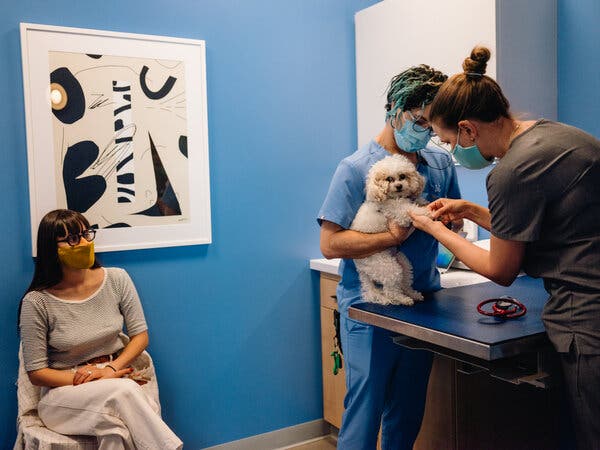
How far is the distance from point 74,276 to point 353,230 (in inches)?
40.7

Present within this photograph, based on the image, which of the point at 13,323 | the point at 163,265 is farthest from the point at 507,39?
the point at 13,323

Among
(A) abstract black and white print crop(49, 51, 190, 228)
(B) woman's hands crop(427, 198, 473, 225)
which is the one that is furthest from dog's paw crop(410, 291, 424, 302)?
(A) abstract black and white print crop(49, 51, 190, 228)

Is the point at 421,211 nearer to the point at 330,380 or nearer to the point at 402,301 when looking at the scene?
the point at 402,301

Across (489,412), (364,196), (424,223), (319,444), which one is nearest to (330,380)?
(319,444)

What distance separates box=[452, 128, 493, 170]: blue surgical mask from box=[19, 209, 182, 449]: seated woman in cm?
125

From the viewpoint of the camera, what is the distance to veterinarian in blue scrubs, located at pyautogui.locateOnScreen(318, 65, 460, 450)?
1758mm

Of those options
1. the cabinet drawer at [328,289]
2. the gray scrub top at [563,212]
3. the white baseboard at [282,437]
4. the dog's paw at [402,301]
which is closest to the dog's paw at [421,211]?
the dog's paw at [402,301]

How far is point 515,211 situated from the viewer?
133cm

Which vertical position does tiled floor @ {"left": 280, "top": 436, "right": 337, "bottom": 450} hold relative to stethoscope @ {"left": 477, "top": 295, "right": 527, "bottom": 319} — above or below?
below

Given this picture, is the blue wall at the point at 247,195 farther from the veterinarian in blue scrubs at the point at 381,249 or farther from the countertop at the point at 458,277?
the veterinarian in blue scrubs at the point at 381,249

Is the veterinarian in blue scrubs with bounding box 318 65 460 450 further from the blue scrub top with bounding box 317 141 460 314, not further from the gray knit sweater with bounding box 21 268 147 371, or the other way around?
the gray knit sweater with bounding box 21 268 147 371

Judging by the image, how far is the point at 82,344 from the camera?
6.81 ft

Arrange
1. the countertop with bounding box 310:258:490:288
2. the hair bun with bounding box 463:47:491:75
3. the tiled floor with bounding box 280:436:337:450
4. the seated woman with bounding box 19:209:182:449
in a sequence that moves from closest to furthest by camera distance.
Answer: the hair bun with bounding box 463:47:491:75
the seated woman with bounding box 19:209:182:449
the countertop with bounding box 310:258:490:288
the tiled floor with bounding box 280:436:337:450

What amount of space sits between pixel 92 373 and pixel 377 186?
117cm
